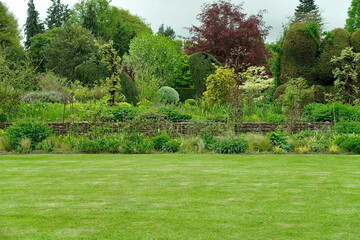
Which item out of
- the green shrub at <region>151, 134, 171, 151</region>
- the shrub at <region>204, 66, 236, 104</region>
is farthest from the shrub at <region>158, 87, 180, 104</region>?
the green shrub at <region>151, 134, 171, 151</region>

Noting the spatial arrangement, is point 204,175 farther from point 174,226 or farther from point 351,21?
point 351,21

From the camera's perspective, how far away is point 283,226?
4770 mm

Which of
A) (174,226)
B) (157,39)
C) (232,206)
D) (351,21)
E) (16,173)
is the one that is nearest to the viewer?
(174,226)

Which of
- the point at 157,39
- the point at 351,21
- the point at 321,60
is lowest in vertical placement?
the point at 321,60

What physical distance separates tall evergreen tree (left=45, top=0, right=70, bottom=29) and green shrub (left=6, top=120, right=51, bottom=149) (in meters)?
46.8

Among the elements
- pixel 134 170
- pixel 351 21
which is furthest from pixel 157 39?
pixel 134 170

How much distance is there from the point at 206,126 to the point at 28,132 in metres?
5.00

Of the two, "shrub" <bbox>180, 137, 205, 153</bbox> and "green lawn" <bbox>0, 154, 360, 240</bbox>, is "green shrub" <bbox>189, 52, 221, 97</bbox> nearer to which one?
"shrub" <bbox>180, 137, 205, 153</bbox>

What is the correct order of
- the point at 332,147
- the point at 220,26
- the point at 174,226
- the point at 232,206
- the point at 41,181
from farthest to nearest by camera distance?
1. the point at 220,26
2. the point at 332,147
3. the point at 41,181
4. the point at 232,206
5. the point at 174,226

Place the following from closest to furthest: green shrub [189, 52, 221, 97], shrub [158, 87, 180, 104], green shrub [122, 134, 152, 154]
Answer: green shrub [122, 134, 152, 154]
shrub [158, 87, 180, 104]
green shrub [189, 52, 221, 97]

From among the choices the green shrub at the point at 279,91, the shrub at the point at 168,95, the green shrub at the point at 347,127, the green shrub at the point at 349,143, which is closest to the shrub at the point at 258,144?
the green shrub at the point at 349,143

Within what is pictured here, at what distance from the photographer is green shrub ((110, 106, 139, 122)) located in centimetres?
1495

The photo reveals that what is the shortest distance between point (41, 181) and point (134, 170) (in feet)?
5.93

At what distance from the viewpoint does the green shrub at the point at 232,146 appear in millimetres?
12013
